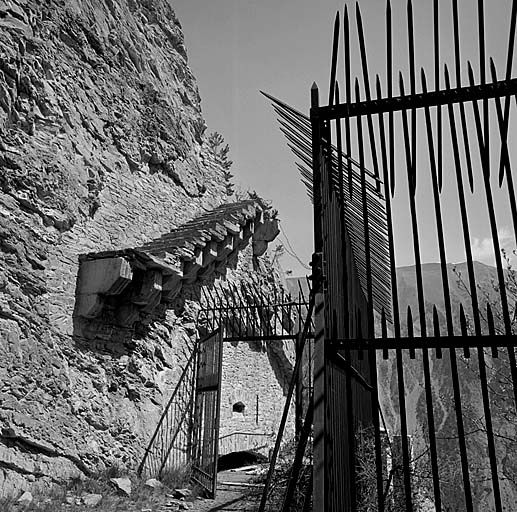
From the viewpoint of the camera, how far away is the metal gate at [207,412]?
23.6 ft

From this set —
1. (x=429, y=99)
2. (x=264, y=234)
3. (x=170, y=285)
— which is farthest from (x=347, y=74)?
(x=264, y=234)

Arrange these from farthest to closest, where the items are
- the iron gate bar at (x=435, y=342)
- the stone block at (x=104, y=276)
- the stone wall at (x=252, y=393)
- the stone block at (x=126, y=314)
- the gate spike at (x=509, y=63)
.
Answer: the stone wall at (x=252, y=393), the stone block at (x=126, y=314), the stone block at (x=104, y=276), the gate spike at (x=509, y=63), the iron gate bar at (x=435, y=342)

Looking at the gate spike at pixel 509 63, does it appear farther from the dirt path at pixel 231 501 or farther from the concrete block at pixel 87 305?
the concrete block at pixel 87 305

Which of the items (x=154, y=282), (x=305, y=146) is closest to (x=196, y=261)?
(x=154, y=282)

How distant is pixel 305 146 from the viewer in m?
3.04

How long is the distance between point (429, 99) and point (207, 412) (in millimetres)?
6381

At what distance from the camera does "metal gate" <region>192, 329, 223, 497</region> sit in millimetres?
7203

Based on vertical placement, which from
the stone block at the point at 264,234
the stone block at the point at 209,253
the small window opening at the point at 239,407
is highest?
the stone block at the point at 264,234

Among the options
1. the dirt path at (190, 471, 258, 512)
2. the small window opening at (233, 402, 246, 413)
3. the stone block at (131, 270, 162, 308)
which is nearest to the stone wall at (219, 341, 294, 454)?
the small window opening at (233, 402, 246, 413)

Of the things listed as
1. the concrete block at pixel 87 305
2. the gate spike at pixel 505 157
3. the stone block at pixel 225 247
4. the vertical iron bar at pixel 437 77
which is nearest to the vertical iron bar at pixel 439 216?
the vertical iron bar at pixel 437 77

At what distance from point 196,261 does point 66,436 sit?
328 centimetres

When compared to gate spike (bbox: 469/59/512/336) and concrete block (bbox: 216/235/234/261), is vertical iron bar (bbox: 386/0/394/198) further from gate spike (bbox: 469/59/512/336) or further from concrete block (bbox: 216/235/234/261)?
concrete block (bbox: 216/235/234/261)

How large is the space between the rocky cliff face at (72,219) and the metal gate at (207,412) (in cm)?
48

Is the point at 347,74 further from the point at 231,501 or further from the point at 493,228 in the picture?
the point at 231,501
